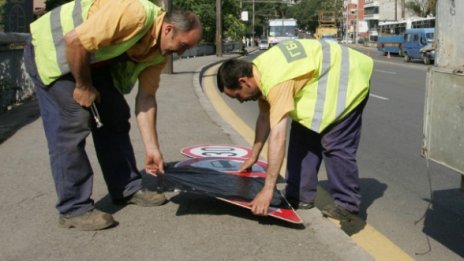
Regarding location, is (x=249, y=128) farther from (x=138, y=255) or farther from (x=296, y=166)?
(x=138, y=255)

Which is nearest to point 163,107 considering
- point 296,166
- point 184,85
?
point 184,85

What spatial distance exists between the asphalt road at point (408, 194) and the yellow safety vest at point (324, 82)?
70cm

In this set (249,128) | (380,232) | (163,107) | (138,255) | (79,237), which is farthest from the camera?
(163,107)

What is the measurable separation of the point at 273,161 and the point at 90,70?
1.18 m

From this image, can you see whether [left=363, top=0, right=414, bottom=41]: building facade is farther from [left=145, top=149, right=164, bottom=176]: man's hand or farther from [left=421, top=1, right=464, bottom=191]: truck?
[left=421, top=1, right=464, bottom=191]: truck

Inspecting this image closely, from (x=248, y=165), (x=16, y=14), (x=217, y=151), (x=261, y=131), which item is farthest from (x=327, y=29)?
(x=261, y=131)

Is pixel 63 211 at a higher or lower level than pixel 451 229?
higher

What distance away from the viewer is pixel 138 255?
3.31 meters

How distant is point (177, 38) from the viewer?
136 inches

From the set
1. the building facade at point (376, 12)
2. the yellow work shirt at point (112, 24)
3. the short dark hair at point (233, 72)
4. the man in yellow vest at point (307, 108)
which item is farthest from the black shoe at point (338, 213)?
the building facade at point (376, 12)

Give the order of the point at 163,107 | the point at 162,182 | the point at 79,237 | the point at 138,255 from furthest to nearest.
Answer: the point at 163,107 < the point at 162,182 < the point at 79,237 < the point at 138,255

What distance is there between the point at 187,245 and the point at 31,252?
0.86 metres

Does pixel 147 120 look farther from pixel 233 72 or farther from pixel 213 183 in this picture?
pixel 233 72

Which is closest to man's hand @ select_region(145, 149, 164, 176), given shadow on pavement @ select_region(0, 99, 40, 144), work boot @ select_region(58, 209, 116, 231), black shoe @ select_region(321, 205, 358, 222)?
work boot @ select_region(58, 209, 116, 231)
